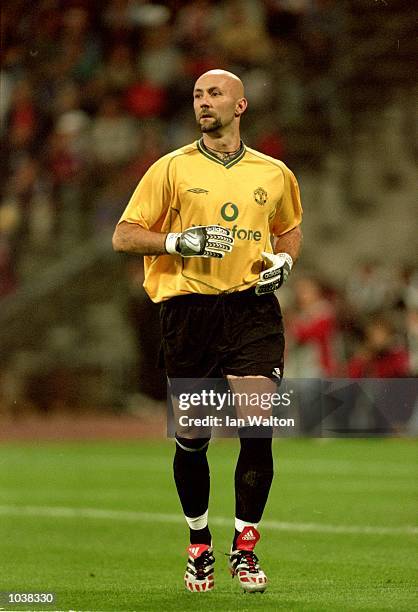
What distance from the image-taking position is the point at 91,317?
1753cm

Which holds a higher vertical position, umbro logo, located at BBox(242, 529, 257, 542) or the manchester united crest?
the manchester united crest

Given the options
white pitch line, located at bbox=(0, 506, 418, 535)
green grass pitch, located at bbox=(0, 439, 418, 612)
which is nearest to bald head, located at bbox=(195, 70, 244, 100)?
green grass pitch, located at bbox=(0, 439, 418, 612)

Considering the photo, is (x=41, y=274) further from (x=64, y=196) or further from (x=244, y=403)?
(x=244, y=403)

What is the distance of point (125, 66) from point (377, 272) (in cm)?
507

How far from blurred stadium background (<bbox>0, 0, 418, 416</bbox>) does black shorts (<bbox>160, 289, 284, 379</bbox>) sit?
22.8 feet

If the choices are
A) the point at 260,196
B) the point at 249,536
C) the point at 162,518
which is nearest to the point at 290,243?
the point at 260,196

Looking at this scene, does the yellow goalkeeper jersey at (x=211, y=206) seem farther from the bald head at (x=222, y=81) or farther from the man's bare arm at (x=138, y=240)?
the bald head at (x=222, y=81)

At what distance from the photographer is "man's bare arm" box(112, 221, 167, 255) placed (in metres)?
5.79

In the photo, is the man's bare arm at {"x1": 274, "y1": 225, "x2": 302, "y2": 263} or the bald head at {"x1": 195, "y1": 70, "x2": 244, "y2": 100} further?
the man's bare arm at {"x1": 274, "y1": 225, "x2": 302, "y2": 263}

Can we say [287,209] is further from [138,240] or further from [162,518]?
[162,518]

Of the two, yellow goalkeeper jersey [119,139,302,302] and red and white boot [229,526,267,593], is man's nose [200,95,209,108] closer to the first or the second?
yellow goalkeeper jersey [119,139,302,302]

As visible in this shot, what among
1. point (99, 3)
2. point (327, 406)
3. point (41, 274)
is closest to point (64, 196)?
point (41, 274)

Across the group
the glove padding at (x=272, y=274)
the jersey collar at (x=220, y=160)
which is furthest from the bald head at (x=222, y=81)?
the glove padding at (x=272, y=274)

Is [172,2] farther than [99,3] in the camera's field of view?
No
